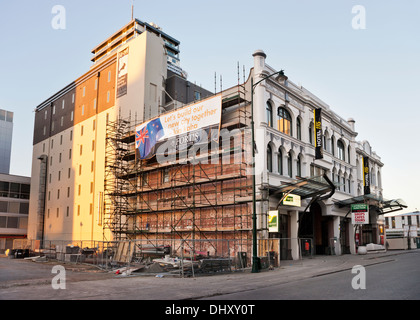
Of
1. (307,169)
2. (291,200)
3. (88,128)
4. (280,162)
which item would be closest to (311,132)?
(307,169)

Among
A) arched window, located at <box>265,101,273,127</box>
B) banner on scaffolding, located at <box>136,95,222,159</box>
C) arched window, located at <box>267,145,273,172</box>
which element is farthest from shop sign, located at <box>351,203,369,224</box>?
banner on scaffolding, located at <box>136,95,222,159</box>

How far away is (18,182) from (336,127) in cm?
5346

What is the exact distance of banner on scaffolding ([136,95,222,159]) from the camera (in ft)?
101

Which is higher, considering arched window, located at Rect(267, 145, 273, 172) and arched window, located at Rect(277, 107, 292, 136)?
arched window, located at Rect(277, 107, 292, 136)

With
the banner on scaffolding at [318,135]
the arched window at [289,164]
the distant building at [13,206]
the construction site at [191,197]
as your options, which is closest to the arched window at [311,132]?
the banner on scaffolding at [318,135]

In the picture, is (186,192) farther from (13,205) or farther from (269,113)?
(13,205)

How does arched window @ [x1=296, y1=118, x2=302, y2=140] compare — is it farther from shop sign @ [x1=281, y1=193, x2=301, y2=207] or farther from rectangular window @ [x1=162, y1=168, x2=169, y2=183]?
rectangular window @ [x1=162, y1=168, x2=169, y2=183]

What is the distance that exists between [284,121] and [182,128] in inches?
356

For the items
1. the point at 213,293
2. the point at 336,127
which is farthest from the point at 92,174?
the point at 213,293

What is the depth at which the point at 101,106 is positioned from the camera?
47062 mm

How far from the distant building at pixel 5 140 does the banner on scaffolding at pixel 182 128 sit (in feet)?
366

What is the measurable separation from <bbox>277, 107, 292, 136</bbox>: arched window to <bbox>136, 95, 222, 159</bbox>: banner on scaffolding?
6.07 meters

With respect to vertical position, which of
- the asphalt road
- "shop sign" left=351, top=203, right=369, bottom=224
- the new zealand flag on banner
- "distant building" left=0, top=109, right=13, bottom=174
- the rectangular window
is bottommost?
the asphalt road

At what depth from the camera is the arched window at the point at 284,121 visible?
33.5 metres
